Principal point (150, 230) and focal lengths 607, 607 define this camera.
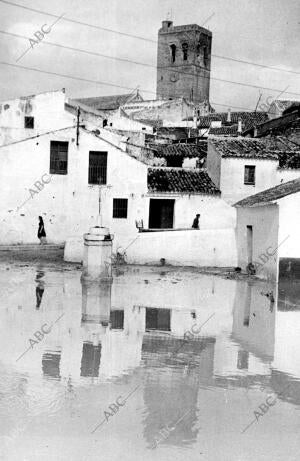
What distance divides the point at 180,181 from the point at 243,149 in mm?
3228

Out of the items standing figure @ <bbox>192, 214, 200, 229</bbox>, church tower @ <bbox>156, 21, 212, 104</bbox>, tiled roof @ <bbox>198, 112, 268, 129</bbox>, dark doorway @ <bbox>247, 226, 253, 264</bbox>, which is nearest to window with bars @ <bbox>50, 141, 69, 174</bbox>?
standing figure @ <bbox>192, 214, 200, 229</bbox>

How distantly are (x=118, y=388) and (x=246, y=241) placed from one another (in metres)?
14.7

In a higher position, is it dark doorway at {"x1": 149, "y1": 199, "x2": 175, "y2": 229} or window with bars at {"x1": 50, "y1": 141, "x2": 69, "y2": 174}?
window with bars at {"x1": 50, "y1": 141, "x2": 69, "y2": 174}

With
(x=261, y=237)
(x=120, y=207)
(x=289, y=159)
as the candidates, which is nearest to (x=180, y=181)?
(x=120, y=207)

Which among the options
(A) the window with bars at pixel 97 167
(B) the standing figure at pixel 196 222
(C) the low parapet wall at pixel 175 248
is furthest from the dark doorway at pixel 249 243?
(A) the window with bars at pixel 97 167

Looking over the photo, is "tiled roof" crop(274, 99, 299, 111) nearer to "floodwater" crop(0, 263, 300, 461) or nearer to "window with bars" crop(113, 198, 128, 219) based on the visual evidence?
"window with bars" crop(113, 198, 128, 219)

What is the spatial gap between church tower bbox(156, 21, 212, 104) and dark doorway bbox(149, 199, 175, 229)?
49386mm

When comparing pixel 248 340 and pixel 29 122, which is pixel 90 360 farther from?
pixel 29 122

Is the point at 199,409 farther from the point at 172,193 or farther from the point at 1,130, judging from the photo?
the point at 1,130

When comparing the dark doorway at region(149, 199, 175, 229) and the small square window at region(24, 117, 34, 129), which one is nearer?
the dark doorway at region(149, 199, 175, 229)

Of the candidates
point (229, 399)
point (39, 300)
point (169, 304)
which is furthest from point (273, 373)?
point (39, 300)

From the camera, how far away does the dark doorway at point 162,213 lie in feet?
87.7

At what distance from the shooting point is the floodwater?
602 centimetres

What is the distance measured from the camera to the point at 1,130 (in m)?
33.7
